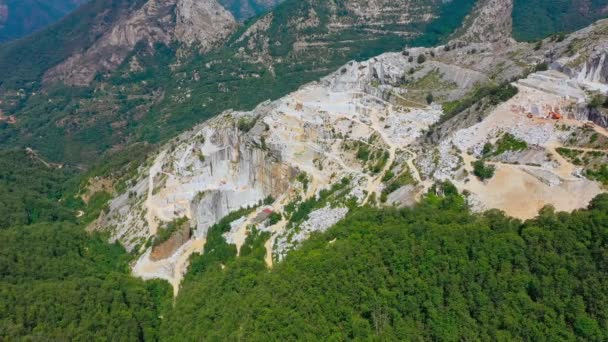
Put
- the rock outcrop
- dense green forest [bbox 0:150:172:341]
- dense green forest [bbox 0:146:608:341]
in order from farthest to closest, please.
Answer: the rock outcrop → dense green forest [bbox 0:150:172:341] → dense green forest [bbox 0:146:608:341]

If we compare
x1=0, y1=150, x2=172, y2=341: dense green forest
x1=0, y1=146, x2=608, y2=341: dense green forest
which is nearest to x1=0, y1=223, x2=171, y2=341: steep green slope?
x1=0, y1=150, x2=172, y2=341: dense green forest

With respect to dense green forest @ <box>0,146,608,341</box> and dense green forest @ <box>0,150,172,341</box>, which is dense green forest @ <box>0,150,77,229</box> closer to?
dense green forest @ <box>0,150,172,341</box>

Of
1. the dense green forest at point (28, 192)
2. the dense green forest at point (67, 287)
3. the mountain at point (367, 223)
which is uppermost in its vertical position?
the mountain at point (367, 223)

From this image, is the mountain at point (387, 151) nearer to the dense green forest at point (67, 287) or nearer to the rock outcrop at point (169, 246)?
the rock outcrop at point (169, 246)

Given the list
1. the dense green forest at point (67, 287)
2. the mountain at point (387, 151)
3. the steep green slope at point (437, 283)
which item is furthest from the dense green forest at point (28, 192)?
the steep green slope at point (437, 283)

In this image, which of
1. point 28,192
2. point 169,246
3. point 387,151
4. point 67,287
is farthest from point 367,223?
point 28,192

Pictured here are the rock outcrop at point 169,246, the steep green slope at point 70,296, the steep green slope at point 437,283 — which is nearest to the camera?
the steep green slope at point 437,283

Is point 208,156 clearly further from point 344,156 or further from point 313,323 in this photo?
point 313,323

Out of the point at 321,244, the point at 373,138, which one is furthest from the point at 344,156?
the point at 321,244
